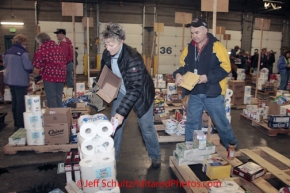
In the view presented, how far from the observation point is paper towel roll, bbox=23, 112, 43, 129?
3736 millimetres

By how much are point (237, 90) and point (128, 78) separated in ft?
15.9

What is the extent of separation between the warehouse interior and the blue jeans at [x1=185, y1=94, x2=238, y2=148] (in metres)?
0.41

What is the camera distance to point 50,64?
170 inches

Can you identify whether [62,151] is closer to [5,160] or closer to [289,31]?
[5,160]

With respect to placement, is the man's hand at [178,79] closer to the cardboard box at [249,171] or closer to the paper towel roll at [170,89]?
the cardboard box at [249,171]

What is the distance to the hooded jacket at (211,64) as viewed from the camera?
2.92m

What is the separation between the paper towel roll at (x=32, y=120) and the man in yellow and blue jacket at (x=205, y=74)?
2.18m

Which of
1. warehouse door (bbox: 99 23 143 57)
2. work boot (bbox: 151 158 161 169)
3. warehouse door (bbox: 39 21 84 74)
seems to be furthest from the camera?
warehouse door (bbox: 99 23 143 57)

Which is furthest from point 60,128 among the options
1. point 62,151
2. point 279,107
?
point 279,107

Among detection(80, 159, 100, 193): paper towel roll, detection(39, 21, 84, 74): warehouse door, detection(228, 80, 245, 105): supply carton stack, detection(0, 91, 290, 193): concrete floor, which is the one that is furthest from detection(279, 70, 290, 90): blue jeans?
detection(39, 21, 84, 74): warehouse door

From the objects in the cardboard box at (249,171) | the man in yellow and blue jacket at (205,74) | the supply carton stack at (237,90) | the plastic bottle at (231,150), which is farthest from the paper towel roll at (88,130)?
the supply carton stack at (237,90)

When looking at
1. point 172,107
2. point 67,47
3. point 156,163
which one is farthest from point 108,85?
point 67,47

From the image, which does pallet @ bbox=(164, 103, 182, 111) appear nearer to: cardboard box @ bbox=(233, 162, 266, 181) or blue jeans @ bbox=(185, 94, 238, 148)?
blue jeans @ bbox=(185, 94, 238, 148)

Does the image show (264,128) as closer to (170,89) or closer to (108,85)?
(170,89)
